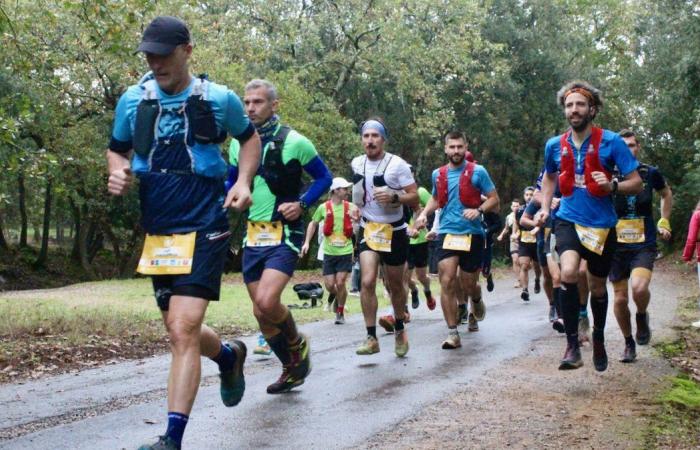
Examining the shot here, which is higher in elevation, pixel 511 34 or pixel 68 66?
pixel 511 34

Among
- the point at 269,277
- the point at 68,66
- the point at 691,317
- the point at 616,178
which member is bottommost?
the point at 691,317

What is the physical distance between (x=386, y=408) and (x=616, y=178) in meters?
2.91

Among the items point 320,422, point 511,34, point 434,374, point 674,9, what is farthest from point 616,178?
point 511,34

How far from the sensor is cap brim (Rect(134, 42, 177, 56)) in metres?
4.85

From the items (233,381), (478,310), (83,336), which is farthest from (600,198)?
(83,336)

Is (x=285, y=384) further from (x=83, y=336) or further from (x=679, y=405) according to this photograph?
(x=83, y=336)

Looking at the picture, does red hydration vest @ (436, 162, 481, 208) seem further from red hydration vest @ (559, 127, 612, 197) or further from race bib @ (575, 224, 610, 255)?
race bib @ (575, 224, 610, 255)

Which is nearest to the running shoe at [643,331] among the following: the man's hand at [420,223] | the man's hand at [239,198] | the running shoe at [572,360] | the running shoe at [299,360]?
the man's hand at [420,223]

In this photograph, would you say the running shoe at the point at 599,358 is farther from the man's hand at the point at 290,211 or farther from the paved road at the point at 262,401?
the man's hand at the point at 290,211

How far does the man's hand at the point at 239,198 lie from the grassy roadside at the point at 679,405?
8.91 feet

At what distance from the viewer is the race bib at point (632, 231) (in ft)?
31.3

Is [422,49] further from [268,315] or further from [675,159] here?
[268,315]

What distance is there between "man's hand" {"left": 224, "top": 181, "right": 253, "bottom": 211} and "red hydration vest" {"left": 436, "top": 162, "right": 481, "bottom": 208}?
20.1 ft

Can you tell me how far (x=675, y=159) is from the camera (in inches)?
1650
